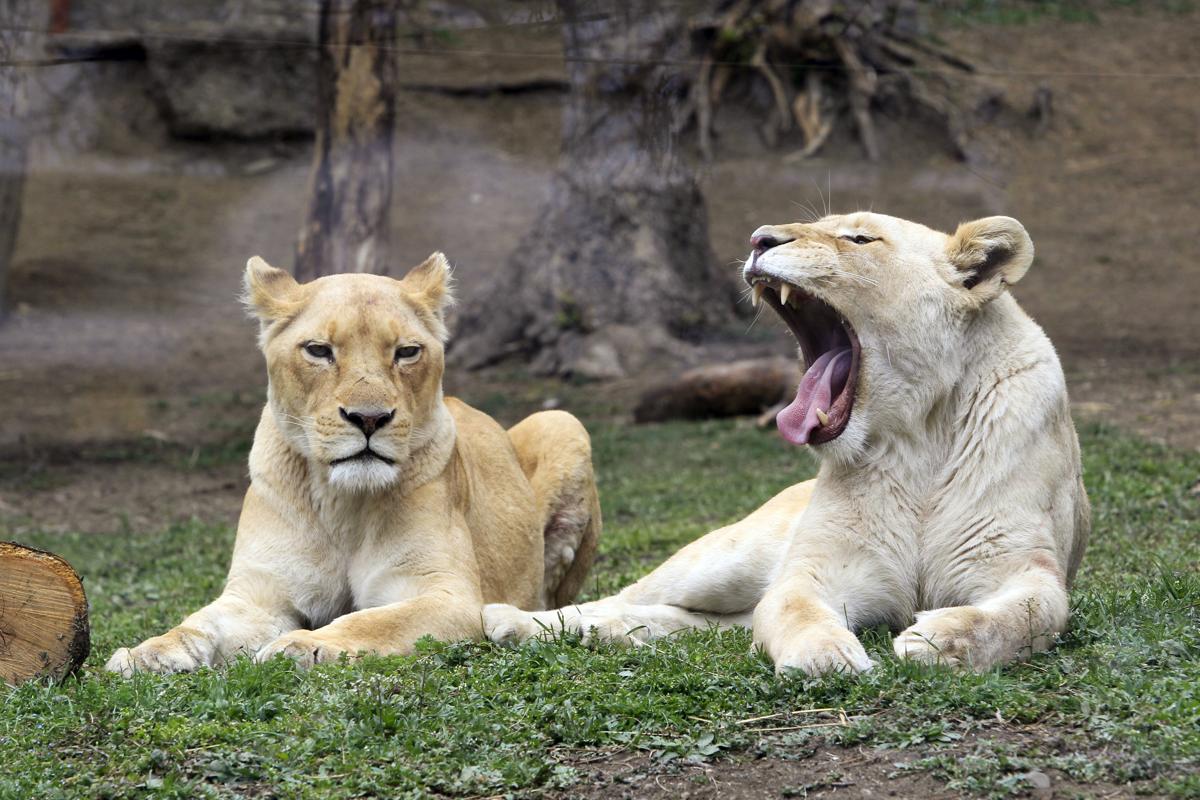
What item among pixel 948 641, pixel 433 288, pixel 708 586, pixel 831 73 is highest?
pixel 831 73

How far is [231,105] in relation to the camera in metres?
21.4

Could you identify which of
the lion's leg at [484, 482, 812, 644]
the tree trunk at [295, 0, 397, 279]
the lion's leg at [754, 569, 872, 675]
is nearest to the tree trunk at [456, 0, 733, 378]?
the tree trunk at [295, 0, 397, 279]

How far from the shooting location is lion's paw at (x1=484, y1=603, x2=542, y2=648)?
5168 mm

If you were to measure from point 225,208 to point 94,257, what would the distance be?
2209 millimetres

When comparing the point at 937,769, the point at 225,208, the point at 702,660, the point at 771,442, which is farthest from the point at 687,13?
the point at 937,769

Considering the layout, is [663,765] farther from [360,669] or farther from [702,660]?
[360,669]

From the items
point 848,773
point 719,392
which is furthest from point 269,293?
point 719,392

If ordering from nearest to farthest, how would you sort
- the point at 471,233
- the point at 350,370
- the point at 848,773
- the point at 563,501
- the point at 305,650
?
the point at 848,773 < the point at 305,650 < the point at 350,370 < the point at 563,501 < the point at 471,233

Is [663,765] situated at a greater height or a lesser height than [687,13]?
lesser

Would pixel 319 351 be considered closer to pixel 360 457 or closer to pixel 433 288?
pixel 360 457

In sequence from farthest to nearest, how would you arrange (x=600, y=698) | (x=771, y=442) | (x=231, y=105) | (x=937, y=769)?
1. (x=231, y=105)
2. (x=771, y=442)
3. (x=600, y=698)
4. (x=937, y=769)

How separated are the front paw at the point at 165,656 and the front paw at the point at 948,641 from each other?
2.35 m

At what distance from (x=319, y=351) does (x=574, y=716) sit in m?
1.89

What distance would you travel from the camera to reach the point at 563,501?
6.84 metres
